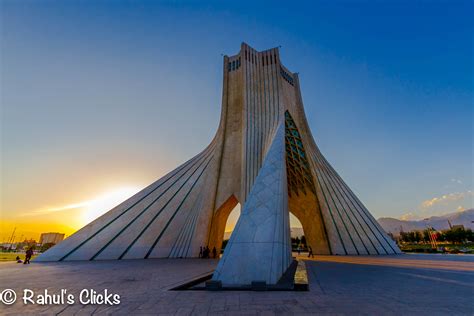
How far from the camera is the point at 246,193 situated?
13789mm

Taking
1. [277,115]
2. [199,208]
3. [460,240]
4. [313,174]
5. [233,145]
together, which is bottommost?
[460,240]

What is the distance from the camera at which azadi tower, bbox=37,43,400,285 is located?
426 inches

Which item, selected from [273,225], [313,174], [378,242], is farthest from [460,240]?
[273,225]

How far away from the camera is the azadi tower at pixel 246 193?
1082 centimetres

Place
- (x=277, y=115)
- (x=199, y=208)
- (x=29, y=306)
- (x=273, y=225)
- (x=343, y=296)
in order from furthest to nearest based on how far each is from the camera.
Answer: (x=277, y=115), (x=199, y=208), (x=273, y=225), (x=343, y=296), (x=29, y=306)

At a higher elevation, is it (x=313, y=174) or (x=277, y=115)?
(x=277, y=115)

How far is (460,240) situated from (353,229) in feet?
149

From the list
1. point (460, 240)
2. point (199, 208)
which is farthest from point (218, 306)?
point (460, 240)

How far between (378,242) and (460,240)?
1740 inches

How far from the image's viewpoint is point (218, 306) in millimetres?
3201

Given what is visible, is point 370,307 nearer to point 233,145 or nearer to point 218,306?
point 218,306

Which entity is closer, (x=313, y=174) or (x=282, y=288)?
(x=282, y=288)

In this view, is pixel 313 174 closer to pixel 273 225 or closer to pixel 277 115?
pixel 277 115

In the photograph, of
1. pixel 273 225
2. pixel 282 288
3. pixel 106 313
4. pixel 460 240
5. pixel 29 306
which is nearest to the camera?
pixel 106 313
